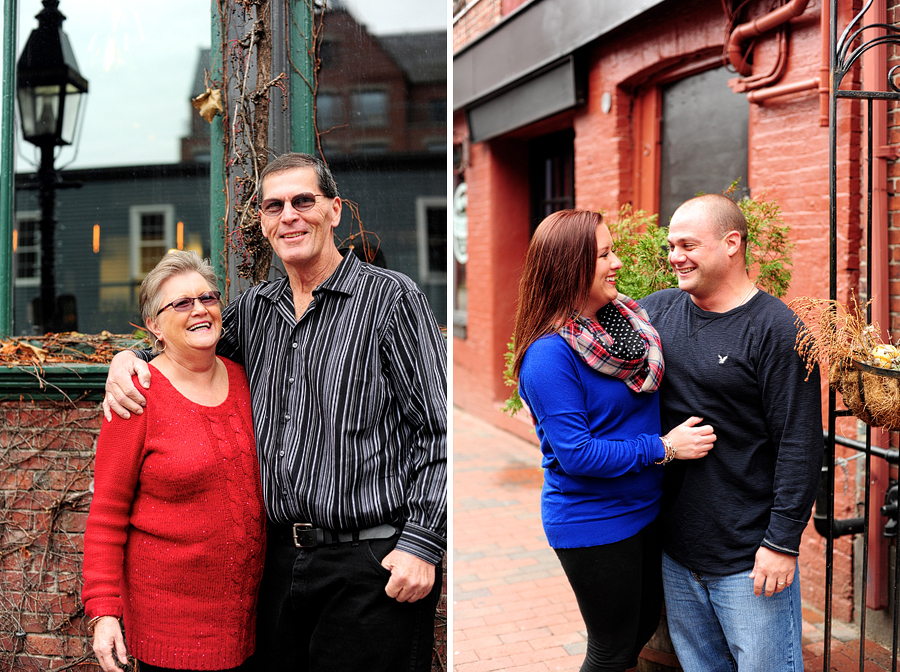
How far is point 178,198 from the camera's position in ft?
11.5

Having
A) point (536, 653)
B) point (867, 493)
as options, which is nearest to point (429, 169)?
point (867, 493)

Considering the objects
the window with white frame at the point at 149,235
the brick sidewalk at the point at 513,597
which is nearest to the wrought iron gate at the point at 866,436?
the brick sidewalk at the point at 513,597

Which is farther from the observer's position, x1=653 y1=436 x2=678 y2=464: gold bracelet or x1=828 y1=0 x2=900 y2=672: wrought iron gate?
x1=828 y1=0 x2=900 y2=672: wrought iron gate

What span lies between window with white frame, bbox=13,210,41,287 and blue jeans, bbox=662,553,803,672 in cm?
302

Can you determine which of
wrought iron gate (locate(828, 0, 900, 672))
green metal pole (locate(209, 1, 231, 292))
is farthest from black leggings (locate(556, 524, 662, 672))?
green metal pole (locate(209, 1, 231, 292))

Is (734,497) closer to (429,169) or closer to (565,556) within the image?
(565,556)

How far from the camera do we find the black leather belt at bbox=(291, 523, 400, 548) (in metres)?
2.33

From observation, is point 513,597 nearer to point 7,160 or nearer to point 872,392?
point 872,392

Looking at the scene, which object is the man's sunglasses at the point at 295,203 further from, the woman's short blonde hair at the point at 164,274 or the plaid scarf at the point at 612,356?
the plaid scarf at the point at 612,356

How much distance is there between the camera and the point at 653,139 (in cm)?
616

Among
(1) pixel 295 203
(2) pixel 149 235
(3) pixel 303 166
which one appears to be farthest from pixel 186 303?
(2) pixel 149 235

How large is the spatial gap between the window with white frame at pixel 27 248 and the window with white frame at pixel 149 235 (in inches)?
19.0

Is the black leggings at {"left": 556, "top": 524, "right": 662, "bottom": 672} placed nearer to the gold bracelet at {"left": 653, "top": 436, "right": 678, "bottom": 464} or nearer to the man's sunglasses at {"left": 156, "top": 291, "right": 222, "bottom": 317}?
the gold bracelet at {"left": 653, "top": 436, "right": 678, "bottom": 464}

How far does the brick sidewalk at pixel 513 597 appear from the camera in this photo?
384cm
